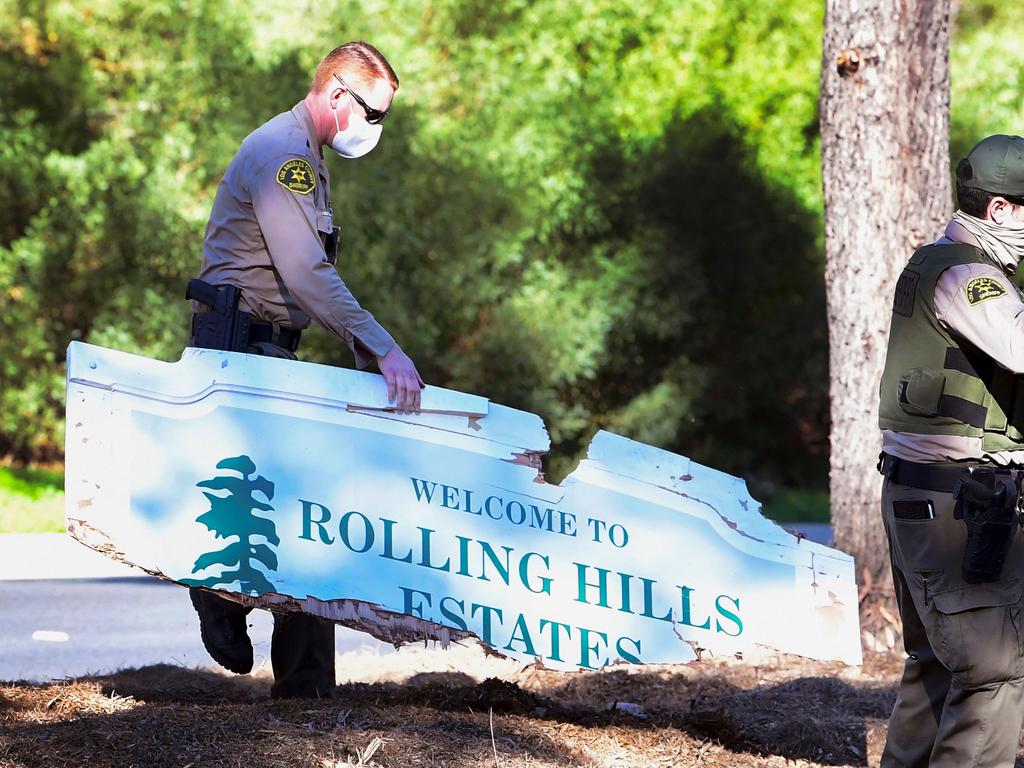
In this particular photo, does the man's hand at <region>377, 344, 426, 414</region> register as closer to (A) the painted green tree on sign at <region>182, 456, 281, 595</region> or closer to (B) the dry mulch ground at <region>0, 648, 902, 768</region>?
(A) the painted green tree on sign at <region>182, 456, 281, 595</region>

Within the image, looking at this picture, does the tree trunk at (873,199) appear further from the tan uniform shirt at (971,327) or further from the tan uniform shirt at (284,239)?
the tan uniform shirt at (284,239)

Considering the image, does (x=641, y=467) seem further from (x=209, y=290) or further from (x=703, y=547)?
(x=209, y=290)

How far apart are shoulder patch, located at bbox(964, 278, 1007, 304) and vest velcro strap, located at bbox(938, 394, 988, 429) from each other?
278mm

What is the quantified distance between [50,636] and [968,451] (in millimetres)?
5872

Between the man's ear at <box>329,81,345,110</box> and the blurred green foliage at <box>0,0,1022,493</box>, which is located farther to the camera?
the blurred green foliage at <box>0,0,1022,493</box>

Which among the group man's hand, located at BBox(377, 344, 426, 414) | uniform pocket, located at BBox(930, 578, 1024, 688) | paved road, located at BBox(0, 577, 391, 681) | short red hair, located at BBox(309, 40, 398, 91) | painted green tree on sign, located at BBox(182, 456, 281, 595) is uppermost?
short red hair, located at BBox(309, 40, 398, 91)

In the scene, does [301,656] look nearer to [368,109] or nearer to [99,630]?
[368,109]

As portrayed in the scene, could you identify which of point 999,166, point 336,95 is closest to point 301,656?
point 336,95

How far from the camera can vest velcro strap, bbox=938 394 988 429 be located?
371 centimetres

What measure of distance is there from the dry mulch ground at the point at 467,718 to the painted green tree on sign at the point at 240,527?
433 millimetres

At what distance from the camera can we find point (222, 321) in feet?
14.9


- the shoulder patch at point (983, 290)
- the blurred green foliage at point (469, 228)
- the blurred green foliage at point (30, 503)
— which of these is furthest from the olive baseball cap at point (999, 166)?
the blurred green foliage at point (469, 228)

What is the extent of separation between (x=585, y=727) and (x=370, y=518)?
1088mm

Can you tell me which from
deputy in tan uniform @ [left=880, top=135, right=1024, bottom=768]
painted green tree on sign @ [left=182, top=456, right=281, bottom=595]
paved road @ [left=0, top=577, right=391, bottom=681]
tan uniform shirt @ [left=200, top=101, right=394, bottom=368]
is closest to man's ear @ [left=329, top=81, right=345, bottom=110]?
tan uniform shirt @ [left=200, top=101, right=394, bottom=368]
